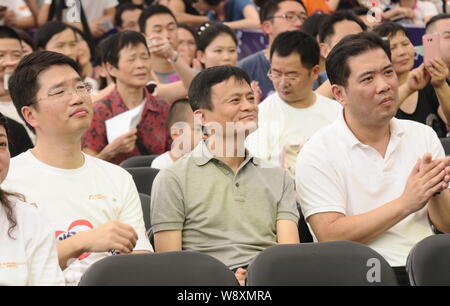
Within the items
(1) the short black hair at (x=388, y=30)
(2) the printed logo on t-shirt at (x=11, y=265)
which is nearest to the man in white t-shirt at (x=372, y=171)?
(2) the printed logo on t-shirt at (x=11, y=265)

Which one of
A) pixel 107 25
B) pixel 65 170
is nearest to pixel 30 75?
pixel 65 170

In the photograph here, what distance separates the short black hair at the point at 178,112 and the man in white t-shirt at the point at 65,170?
67.4 inches

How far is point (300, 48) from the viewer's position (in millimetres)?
4465

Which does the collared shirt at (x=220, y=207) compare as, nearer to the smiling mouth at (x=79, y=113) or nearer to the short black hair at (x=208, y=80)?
the short black hair at (x=208, y=80)

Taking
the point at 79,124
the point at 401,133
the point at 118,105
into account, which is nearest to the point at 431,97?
the point at 401,133

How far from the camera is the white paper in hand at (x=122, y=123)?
4.62 meters

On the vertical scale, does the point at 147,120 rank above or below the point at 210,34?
below

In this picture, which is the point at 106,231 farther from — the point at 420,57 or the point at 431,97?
the point at 420,57

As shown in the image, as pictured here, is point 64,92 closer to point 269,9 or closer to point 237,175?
point 237,175

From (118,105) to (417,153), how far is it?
2.08 meters

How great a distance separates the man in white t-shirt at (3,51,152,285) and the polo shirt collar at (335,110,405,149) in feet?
2.98

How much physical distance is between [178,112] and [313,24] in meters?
1.39

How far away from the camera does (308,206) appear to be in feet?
10.8

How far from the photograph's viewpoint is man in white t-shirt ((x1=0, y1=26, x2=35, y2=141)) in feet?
15.7
